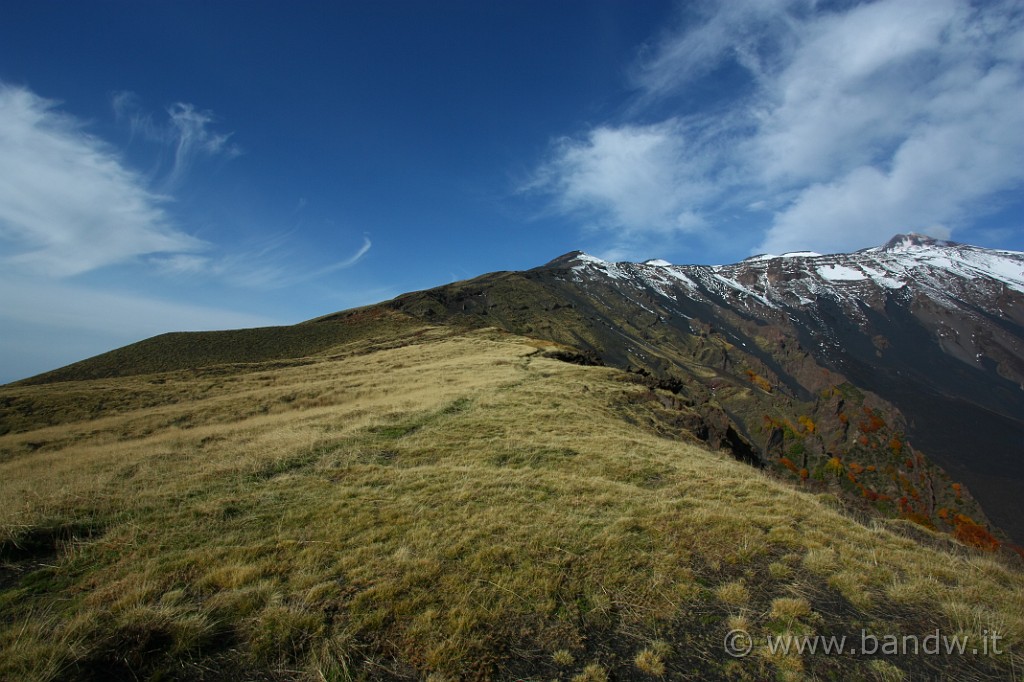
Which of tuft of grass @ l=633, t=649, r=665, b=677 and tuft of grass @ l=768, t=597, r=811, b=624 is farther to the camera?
tuft of grass @ l=768, t=597, r=811, b=624

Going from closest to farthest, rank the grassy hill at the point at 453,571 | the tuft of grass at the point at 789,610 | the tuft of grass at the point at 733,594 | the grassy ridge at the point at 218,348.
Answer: the grassy hill at the point at 453,571, the tuft of grass at the point at 789,610, the tuft of grass at the point at 733,594, the grassy ridge at the point at 218,348

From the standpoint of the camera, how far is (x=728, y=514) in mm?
10773

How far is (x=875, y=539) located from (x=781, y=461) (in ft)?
455

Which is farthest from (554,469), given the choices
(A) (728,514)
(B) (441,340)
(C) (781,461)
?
(C) (781,461)

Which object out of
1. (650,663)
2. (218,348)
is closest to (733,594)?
(650,663)

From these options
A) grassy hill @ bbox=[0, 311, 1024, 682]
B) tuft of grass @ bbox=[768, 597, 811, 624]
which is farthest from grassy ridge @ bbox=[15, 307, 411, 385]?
tuft of grass @ bbox=[768, 597, 811, 624]

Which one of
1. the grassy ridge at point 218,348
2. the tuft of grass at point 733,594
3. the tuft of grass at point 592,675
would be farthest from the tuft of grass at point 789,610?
the grassy ridge at point 218,348

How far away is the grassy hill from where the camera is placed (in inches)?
230

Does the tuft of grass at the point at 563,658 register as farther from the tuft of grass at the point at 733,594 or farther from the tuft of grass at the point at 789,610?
the tuft of grass at the point at 789,610

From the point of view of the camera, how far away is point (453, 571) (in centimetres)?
775

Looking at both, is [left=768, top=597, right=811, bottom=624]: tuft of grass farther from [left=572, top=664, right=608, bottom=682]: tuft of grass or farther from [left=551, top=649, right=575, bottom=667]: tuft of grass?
[left=551, top=649, right=575, bottom=667]: tuft of grass

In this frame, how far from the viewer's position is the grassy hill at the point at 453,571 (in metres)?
5.85

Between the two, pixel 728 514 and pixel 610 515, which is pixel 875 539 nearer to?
pixel 728 514

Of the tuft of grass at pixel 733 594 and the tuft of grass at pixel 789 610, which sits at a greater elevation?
the tuft of grass at pixel 733 594
